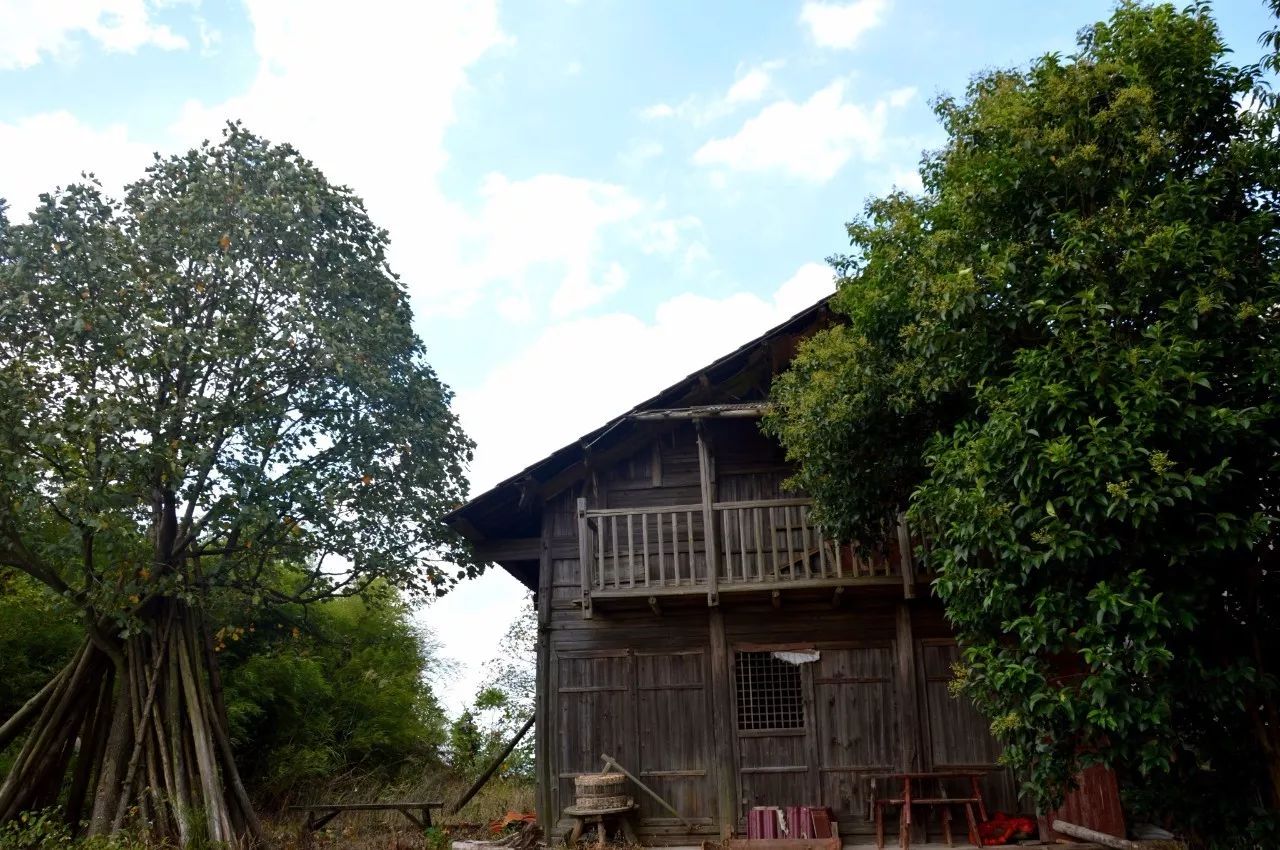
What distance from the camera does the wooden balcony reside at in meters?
12.5

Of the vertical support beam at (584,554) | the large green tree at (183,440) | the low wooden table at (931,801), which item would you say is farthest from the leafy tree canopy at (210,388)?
the low wooden table at (931,801)

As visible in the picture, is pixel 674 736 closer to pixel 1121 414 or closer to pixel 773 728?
pixel 773 728

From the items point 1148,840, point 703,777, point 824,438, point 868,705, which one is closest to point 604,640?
point 703,777

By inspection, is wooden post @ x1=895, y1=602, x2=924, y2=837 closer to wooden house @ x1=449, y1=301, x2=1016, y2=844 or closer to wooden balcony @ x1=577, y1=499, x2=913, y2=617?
wooden house @ x1=449, y1=301, x2=1016, y2=844

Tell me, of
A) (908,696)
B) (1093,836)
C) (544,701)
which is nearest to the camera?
(1093,836)

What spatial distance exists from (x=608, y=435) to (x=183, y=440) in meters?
5.68

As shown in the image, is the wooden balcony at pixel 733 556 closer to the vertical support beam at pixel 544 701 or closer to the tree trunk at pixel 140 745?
the vertical support beam at pixel 544 701

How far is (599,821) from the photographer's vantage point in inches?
490

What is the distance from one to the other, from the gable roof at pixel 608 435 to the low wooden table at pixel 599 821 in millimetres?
4373

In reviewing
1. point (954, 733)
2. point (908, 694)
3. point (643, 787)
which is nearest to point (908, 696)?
point (908, 694)

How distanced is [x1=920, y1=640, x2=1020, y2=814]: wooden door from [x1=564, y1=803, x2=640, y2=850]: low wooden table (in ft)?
13.4

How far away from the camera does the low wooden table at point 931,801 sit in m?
11.9

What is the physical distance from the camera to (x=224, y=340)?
497 inches

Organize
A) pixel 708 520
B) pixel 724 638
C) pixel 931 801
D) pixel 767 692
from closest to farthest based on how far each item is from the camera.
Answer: pixel 931 801 < pixel 708 520 < pixel 767 692 < pixel 724 638
